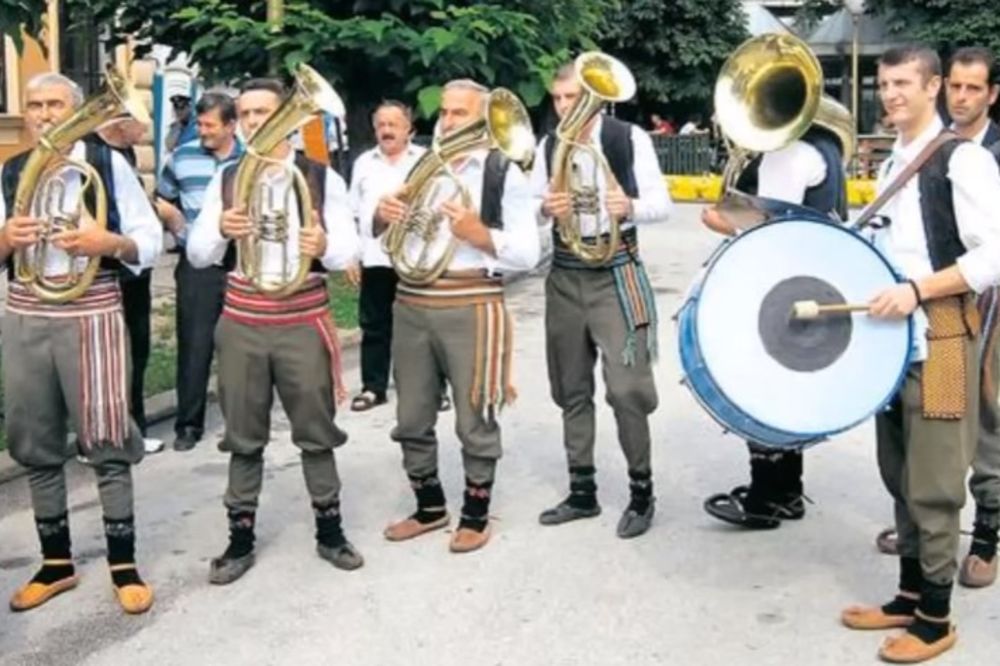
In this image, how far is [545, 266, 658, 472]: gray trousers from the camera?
17.7 ft

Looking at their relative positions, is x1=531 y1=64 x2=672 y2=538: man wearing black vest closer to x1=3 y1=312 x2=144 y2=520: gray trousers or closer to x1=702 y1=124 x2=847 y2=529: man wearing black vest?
x1=702 y1=124 x2=847 y2=529: man wearing black vest

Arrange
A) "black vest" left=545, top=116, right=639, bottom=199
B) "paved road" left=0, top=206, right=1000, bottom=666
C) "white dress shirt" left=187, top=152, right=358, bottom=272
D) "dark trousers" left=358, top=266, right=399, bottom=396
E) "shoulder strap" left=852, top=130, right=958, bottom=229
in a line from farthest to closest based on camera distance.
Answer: "dark trousers" left=358, top=266, right=399, bottom=396
"black vest" left=545, top=116, right=639, bottom=199
"white dress shirt" left=187, top=152, right=358, bottom=272
"paved road" left=0, top=206, right=1000, bottom=666
"shoulder strap" left=852, top=130, right=958, bottom=229

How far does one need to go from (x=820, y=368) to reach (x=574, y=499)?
1750 mm

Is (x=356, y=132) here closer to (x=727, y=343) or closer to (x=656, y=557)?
(x=656, y=557)

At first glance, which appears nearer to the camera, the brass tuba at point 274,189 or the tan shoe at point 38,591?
the brass tuba at point 274,189

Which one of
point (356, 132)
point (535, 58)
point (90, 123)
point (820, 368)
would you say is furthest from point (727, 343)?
point (356, 132)

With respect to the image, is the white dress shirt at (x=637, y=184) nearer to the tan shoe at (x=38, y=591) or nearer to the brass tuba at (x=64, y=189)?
the brass tuba at (x=64, y=189)

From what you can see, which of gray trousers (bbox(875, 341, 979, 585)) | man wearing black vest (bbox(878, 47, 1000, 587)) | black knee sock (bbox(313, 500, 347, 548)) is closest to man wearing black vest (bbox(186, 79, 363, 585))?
black knee sock (bbox(313, 500, 347, 548))

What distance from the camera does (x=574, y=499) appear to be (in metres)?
5.66

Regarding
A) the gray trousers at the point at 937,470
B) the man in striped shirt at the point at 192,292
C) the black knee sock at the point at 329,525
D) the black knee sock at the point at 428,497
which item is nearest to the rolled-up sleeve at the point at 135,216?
the black knee sock at the point at 329,525

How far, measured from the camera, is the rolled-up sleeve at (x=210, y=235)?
4832mm

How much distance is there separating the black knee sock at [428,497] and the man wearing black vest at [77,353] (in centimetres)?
116

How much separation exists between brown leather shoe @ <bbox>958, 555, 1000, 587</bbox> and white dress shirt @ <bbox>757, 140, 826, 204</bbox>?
1394 millimetres

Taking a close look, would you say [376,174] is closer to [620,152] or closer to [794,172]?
[620,152]
